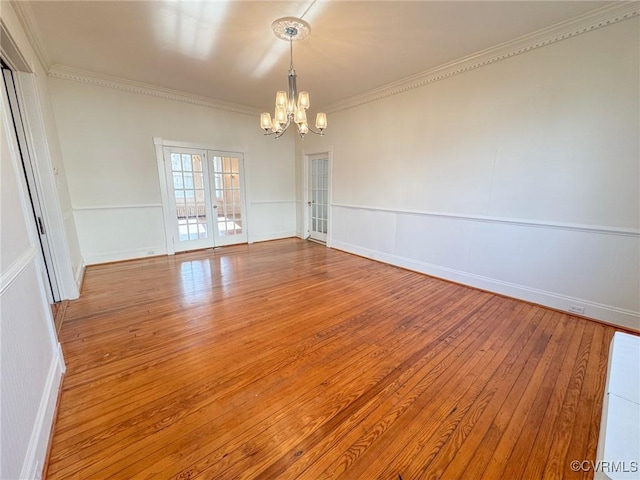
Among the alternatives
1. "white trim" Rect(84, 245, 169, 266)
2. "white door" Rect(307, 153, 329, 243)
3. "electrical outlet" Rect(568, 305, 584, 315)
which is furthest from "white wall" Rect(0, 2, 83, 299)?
"electrical outlet" Rect(568, 305, 584, 315)

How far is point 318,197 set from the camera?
6.21 meters

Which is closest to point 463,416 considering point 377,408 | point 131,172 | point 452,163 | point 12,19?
point 377,408

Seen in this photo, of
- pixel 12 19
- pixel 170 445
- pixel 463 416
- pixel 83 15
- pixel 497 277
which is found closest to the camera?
pixel 170 445

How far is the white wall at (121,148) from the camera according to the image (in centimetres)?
401

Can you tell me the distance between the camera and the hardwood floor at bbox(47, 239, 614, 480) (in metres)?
1.38

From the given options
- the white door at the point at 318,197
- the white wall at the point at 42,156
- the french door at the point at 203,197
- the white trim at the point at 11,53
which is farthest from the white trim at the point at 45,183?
the white door at the point at 318,197

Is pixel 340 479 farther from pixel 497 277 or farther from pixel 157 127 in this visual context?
pixel 157 127

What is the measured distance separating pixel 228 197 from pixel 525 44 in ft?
16.9

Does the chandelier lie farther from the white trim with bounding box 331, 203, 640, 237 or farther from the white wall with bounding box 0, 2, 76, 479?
the white trim with bounding box 331, 203, 640, 237

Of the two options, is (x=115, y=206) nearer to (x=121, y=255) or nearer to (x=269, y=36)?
(x=121, y=255)

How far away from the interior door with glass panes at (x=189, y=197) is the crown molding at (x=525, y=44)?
11.7 feet

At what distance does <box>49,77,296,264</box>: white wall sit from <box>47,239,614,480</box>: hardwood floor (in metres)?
1.48

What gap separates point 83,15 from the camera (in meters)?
2.56

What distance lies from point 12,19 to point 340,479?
407 cm
